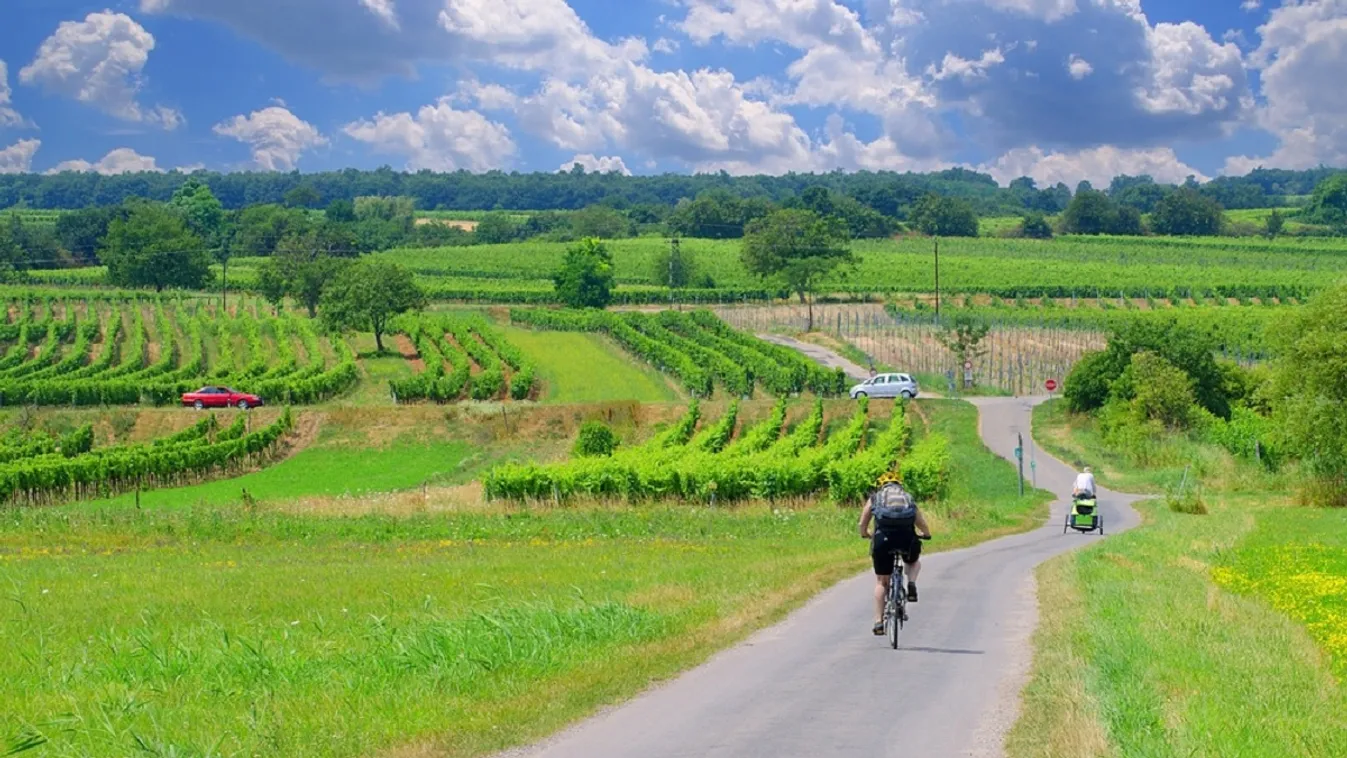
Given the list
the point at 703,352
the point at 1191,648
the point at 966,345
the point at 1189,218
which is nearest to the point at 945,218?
the point at 1189,218

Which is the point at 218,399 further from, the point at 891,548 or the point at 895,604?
the point at 895,604

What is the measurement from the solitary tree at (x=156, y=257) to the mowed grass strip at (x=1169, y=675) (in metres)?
105

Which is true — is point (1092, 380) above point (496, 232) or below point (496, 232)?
below

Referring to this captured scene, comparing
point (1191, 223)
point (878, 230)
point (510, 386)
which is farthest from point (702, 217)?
point (510, 386)

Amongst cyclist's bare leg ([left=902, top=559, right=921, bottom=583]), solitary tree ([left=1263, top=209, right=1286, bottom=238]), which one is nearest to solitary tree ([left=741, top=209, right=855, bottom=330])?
solitary tree ([left=1263, top=209, right=1286, bottom=238])

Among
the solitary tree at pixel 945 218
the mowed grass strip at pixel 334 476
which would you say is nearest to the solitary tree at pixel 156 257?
the mowed grass strip at pixel 334 476

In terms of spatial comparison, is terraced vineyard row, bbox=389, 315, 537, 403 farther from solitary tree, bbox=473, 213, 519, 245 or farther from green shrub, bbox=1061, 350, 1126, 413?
solitary tree, bbox=473, 213, 519, 245

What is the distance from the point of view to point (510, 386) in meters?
67.6

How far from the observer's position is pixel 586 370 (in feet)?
245

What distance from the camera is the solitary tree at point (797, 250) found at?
102125 millimetres

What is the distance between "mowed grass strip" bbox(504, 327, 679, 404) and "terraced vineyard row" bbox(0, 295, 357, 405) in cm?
1046

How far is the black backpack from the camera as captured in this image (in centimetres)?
1476

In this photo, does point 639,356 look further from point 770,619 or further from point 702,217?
point 702,217

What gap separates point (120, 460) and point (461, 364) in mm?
25576
